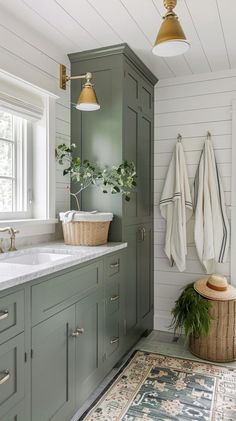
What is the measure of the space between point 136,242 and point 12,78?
1506 millimetres

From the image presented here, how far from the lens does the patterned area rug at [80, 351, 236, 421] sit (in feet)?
6.21

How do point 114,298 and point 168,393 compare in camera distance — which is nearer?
point 168,393

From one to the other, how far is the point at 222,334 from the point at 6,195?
1894mm

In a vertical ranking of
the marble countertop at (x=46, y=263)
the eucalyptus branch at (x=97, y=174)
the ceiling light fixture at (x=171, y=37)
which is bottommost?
the marble countertop at (x=46, y=263)

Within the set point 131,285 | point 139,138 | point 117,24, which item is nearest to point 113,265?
point 131,285

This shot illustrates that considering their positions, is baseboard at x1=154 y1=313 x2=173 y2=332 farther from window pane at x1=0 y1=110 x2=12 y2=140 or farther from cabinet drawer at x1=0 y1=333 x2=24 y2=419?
window pane at x1=0 y1=110 x2=12 y2=140

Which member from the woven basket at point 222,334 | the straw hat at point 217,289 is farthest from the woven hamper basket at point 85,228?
the woven basket at point 222,334

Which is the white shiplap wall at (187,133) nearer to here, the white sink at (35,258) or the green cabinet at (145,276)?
the green cabinet at (145,276)

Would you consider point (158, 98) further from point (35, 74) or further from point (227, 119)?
point (35, 74)

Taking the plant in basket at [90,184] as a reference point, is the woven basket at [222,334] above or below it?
below

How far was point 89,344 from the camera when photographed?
1.93 metres

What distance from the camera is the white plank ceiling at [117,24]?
189 cm

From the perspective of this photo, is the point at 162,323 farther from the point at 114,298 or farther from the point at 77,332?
the point at 77,332

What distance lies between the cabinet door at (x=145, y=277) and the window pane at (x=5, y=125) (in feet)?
4.21
